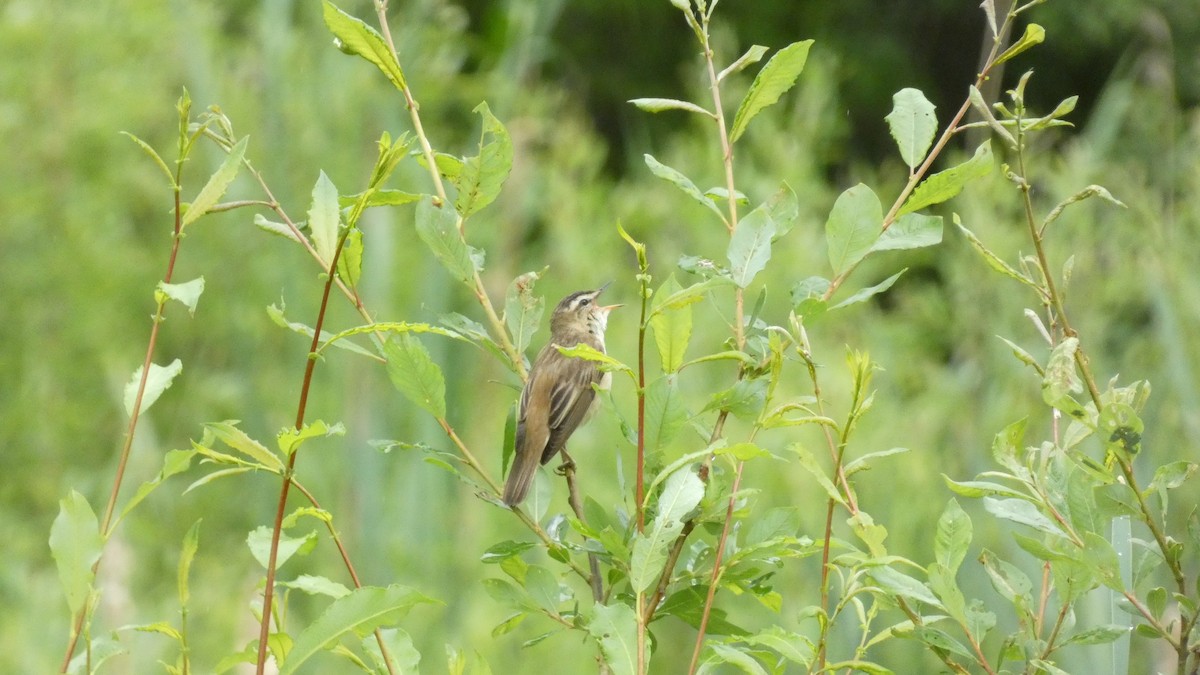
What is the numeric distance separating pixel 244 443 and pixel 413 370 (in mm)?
138

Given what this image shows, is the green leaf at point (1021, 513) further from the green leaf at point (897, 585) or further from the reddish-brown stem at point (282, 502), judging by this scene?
the reddish-brown stem at point (282, 502)

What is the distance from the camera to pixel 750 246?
35.7 inches

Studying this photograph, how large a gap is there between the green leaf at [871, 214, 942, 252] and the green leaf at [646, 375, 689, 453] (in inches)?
7.0

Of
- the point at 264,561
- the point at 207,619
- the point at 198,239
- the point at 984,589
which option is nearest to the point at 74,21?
the point at 198,239

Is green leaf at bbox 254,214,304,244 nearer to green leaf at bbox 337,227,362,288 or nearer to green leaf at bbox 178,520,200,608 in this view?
green leaf at bbox 337,227,362,288

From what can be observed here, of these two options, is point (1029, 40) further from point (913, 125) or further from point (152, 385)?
point (152, 385)

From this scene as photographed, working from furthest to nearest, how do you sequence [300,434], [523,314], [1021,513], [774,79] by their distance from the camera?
[523,314], [774,79], [1021,513], [300,434]

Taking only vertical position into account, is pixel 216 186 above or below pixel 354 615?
above

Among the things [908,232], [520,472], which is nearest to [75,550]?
[908,232]

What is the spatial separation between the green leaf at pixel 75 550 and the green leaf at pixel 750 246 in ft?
1.39

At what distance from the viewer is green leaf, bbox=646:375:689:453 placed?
90 centimetres

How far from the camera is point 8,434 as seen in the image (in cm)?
424

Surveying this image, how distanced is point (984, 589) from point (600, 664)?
97 centimetres

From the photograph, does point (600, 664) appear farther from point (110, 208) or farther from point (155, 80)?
point (155, 80)
